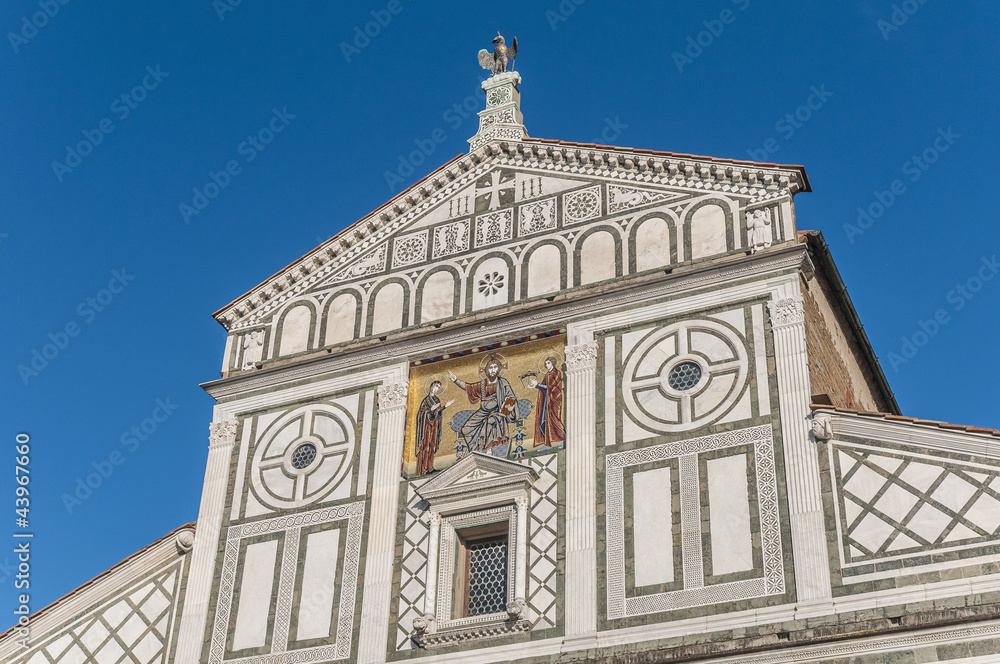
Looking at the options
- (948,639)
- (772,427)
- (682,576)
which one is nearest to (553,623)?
(682,576)

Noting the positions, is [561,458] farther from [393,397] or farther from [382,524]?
[393,397]

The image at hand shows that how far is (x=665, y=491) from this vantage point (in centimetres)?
1577

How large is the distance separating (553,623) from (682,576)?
169 centimetres

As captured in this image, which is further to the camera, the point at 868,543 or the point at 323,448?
the point at 323,448

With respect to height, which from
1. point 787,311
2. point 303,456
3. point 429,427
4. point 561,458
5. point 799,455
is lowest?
point 799,455

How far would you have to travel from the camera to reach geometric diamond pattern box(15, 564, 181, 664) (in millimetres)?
17875

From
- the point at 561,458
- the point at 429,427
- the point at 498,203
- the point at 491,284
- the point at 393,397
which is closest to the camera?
the point at 561,458

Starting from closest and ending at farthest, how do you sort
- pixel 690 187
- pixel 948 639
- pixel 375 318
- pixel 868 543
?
pixel 948 639 → pixel 868 543 → pixel 690 187 → pixel 375 318

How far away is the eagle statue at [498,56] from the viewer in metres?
21.2

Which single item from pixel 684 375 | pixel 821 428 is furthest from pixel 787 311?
pixel 821 428

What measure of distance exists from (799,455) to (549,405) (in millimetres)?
3506

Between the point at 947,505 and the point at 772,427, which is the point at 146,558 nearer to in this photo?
the point at 772,427

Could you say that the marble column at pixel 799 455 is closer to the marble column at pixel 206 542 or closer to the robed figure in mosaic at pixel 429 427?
the robed figure in mosaic at pixel 429 427

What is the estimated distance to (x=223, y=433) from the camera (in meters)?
19.2
